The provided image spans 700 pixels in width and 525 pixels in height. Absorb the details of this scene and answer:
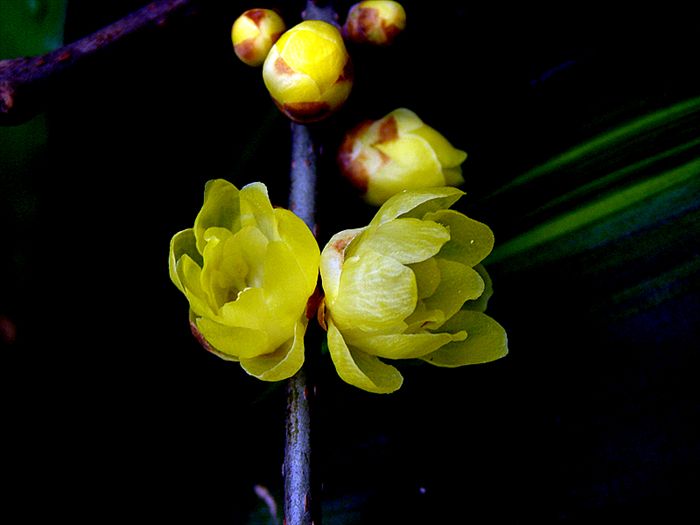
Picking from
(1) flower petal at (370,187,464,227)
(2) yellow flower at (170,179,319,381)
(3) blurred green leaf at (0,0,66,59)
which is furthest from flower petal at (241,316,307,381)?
(3) blurred green leaf at (0,0,66,59)

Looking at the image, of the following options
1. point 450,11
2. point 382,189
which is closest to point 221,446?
point 382,189

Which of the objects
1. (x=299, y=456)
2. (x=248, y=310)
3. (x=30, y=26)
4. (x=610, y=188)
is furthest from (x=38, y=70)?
(x=610, y=188)

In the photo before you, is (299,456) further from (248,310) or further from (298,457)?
(248,310)

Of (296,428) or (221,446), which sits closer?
(296,428)

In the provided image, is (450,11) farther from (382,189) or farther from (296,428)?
(296,428)

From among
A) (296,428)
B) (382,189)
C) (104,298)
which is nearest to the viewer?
(296,428)

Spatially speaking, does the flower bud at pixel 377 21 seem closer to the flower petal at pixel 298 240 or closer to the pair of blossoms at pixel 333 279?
the pair of blossoms at pixel 333 279

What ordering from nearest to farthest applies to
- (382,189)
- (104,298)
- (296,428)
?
1. (296,428)
2. (382,189)
3. (104,298)
